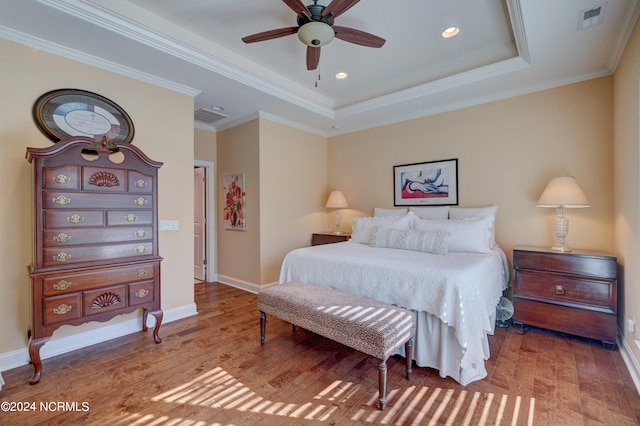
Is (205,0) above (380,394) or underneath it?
above

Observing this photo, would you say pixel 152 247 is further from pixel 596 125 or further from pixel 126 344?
pixel 596 125

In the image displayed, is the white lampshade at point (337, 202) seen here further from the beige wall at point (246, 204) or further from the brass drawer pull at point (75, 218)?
the brass drawer pull at point (75, 218)

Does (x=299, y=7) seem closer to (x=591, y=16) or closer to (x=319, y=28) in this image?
(x=319, y=28)

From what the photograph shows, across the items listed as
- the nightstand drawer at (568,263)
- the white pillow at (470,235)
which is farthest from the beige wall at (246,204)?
the nightstand drawer at (568,263)

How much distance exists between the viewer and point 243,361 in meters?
2.35

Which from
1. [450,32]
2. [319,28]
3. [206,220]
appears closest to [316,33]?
[319,28]

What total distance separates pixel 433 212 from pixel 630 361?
217cm

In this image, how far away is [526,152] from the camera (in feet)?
11.0

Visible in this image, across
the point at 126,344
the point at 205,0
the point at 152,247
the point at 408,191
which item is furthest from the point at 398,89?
the point at 126,344

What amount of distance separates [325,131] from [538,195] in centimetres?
328

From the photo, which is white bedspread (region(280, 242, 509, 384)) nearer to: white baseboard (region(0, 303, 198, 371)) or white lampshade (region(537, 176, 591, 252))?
white lampshade (region(537, 176, 591, 252))

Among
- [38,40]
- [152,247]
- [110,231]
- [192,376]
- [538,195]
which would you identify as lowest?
[192,376]

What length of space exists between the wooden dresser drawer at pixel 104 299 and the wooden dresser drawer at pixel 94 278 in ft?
0.16

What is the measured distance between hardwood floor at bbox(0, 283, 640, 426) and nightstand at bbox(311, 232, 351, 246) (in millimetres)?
1949
